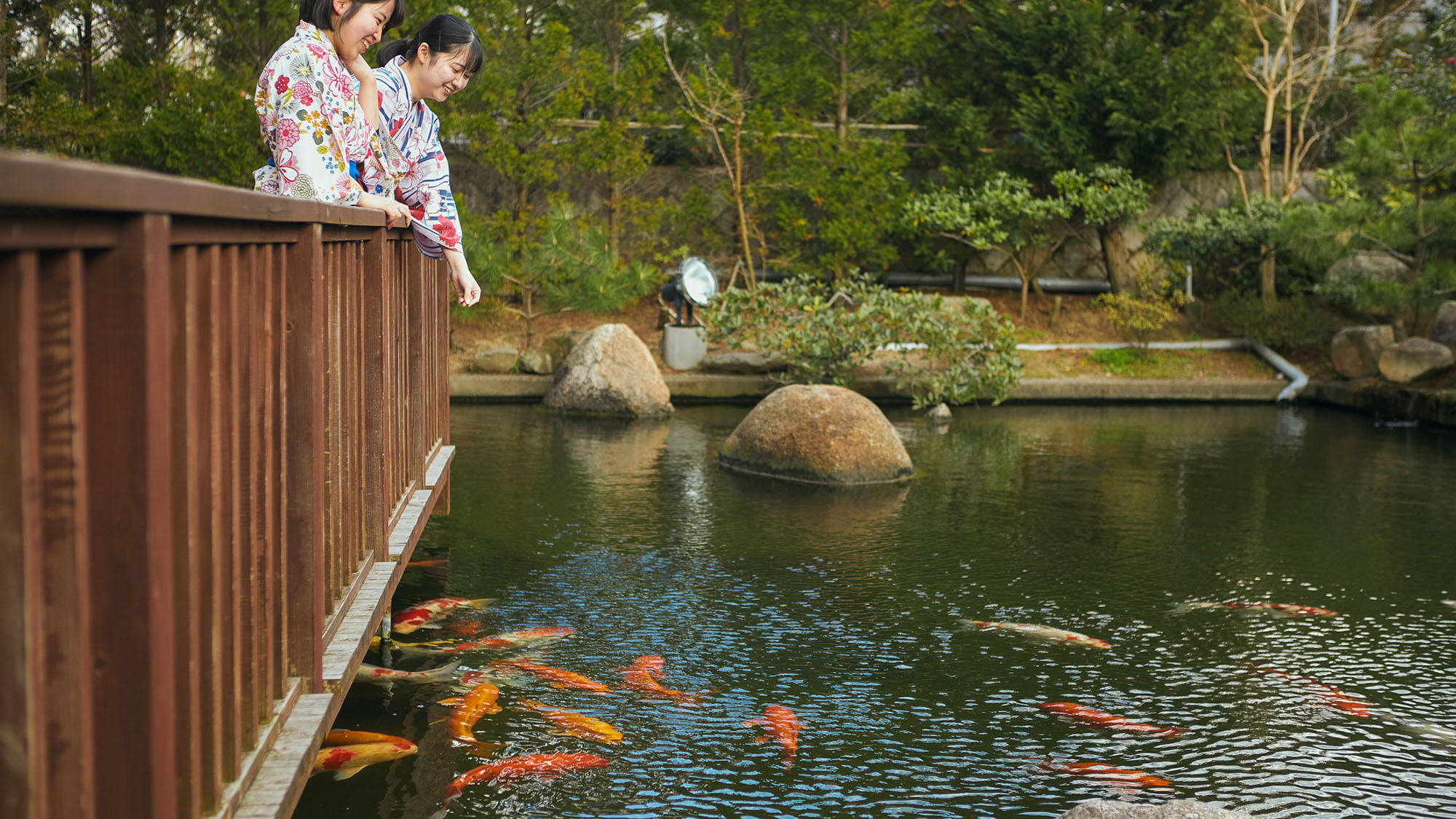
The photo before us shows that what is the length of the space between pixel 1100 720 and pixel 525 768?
187 cm

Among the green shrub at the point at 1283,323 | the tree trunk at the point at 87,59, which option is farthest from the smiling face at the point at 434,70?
the green shrub at the point at 1283,323

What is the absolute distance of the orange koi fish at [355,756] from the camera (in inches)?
140

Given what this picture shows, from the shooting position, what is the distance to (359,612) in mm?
3424

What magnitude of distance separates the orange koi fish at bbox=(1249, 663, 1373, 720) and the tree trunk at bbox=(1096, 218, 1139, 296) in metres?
12.8

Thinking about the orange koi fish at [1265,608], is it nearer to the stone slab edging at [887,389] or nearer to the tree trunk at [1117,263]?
the stone slab edging at [887,389]

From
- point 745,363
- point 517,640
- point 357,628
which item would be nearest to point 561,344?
point 745,363

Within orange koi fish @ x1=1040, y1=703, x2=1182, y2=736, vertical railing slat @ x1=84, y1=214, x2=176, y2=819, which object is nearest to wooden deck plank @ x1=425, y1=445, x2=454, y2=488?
orange koi fish @ x1=1040, y1=703, x2=1182, y2=736

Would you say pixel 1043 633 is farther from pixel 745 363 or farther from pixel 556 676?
pixel 745 363

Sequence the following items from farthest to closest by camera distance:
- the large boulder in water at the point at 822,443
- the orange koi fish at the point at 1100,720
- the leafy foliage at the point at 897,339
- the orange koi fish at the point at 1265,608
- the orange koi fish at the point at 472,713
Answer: the leafy foliage at the point at 897,339 < the large boulder in water at the point at 822,443 < the orange koi fish at the point at 1265,608 < the orange koi fish at the point at 1100,720 < the orange koi fish at the point at 472,713

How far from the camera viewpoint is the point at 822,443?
27.6 feet

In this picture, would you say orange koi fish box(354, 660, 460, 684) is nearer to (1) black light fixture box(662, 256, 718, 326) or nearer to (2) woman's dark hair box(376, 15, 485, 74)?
(2) woman's dark hair box(376, 15, 485, 74)

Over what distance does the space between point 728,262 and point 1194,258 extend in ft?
20.3

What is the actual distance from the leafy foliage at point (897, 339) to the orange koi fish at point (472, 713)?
8.22 meters

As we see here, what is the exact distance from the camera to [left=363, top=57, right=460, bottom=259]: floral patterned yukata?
4262 mm
